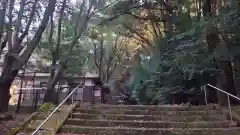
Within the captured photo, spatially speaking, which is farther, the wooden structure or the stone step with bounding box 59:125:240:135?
the wooden structure

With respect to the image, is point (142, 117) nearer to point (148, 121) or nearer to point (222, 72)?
point (148, 121)

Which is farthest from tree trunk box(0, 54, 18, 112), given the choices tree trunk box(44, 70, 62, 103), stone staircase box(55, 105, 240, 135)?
stone staircase box(55, 105, 240, 135)

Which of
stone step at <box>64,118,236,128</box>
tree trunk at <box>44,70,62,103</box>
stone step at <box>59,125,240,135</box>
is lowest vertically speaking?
stone step at <box>59,125,240,135</box>

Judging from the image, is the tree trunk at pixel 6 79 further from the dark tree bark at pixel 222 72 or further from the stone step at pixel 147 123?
the dark tree bark at pixel 222 72

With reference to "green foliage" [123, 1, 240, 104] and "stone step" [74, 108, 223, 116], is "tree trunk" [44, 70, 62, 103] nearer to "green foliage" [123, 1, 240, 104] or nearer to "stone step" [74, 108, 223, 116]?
"stone step" [74, 108, 223, 116]

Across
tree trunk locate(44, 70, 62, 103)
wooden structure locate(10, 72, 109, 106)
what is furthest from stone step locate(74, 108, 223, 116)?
wooden structure locate(10, 72, 109, 106)

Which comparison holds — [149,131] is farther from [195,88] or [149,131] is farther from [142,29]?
[142,29]

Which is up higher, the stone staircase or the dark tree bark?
the dark tree bark

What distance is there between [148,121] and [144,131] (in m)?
0.75

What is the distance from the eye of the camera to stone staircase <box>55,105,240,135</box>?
6.07 metres

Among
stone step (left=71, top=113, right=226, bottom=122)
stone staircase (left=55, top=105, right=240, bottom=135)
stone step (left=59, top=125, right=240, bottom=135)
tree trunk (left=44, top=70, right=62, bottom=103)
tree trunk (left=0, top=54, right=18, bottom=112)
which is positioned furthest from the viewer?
tree trunk (left=44, top=70, right=62, bottom=103)

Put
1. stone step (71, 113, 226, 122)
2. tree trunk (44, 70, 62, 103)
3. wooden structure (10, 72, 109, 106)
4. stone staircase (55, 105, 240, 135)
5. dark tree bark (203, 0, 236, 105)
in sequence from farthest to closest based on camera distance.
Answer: wooden structure (10, 72, 109, 106) < tree trunk (44, 70, 62, 103) < dark tree bark (203, 0, 236, 105) < stone step (71, 113, 226, 122) < stone staircase (55, 105, 240, 135)

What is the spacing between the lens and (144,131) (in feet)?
19.9

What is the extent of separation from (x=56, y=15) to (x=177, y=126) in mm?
8565
